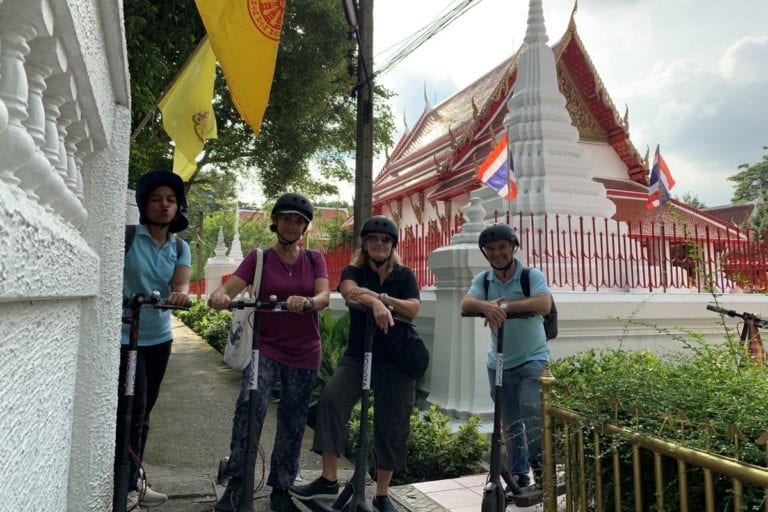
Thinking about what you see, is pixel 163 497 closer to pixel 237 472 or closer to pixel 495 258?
pixel 237 472

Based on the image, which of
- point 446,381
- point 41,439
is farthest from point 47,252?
point 446,381

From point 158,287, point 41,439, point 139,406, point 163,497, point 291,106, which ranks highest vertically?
point 291,106

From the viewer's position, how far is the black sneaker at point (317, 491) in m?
3.26

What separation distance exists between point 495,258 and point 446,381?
2.32 metres

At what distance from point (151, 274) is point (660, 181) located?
338 inches

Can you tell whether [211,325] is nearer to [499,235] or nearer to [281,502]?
[281,502]

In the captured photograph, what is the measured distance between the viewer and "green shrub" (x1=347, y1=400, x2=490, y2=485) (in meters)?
4.41

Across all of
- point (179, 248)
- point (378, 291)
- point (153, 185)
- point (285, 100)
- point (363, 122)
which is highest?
point (285, 100)

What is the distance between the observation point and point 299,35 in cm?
1181

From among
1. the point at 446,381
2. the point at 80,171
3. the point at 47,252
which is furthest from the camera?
the point at 446,381

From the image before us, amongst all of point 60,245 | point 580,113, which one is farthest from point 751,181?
point 60,245

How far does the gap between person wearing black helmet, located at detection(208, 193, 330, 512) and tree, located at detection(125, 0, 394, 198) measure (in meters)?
4.03

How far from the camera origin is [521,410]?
3.57 m

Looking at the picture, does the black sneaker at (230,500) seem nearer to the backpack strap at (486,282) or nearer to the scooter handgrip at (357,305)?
the scooter handgrip at (357,305)
